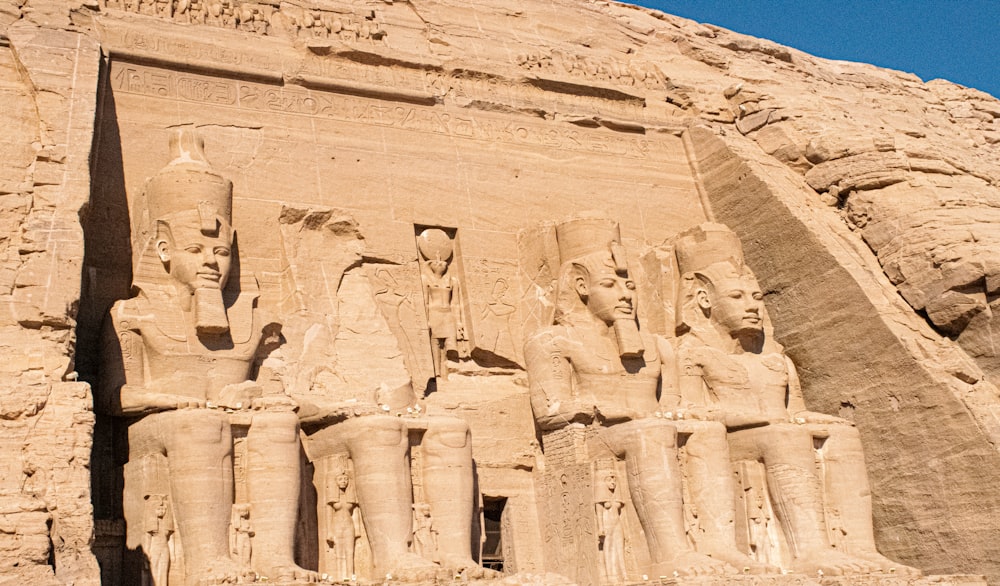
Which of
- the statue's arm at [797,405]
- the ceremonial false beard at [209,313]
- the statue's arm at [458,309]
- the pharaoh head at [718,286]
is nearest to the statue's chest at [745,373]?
Result: the statue's arm at [797,405]

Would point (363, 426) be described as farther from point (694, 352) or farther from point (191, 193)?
point (694, 352)

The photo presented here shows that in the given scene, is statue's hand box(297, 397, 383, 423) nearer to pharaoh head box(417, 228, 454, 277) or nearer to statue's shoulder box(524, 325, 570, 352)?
statue's shoulder box(524, 325, 570, 352)

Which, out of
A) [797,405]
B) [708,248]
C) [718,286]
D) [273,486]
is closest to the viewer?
[273,486]

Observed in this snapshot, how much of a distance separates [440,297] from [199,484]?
2.90 metres

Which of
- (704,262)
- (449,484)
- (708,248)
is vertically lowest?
(449,484)

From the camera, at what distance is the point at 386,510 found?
8.77 metres

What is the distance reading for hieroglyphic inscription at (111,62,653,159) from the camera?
10367 mm

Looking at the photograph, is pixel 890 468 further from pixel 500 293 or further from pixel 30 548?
pixel 30 548

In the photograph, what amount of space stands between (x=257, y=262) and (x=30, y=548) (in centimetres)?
357

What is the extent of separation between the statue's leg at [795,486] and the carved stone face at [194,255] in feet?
12.9

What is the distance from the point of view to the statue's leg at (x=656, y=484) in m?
9.31

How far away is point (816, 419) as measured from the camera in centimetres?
1033

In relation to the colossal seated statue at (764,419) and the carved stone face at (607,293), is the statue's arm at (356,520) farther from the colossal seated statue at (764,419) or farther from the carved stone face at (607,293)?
the colossal seated statue at (764,419)

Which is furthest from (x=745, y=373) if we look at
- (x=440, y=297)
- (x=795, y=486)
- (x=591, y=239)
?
(x=440, y=297)
